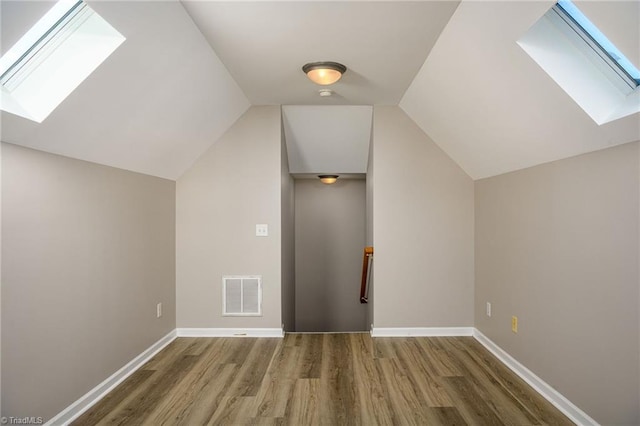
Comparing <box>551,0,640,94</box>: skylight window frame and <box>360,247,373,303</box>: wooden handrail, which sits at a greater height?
<box>551,0,640,94</box>: skylight window frame

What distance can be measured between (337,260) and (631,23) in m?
4.97

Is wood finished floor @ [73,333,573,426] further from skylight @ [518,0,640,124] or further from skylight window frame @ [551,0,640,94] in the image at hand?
skylight window frame @ [551,0,640,94]

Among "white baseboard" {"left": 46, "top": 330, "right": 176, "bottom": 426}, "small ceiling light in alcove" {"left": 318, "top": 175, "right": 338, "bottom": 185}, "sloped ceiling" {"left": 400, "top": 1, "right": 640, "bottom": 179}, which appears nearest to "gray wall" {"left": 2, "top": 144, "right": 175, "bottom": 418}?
"white baseboard" {"left": 46, "top": 330, "right": 176, "bottom": 426}

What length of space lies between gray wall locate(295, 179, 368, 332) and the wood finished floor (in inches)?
91.0

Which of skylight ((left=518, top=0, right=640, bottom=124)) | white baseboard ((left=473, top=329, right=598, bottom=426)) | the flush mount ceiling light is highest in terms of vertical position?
the flush mount ceiling light

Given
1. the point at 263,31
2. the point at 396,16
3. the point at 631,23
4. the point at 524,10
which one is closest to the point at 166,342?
the point at 263,31

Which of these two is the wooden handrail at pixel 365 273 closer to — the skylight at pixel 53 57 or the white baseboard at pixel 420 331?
the white baseboard at pixel 420 331

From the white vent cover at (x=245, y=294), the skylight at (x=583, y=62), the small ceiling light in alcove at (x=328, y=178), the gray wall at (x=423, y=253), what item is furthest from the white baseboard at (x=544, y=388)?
the small ceiling light in alcove at (x=328, y=178)

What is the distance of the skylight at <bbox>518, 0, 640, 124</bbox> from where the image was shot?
207 cm

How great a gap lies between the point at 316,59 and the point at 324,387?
2.31 meters

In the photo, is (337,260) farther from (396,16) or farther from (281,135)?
(396,16)

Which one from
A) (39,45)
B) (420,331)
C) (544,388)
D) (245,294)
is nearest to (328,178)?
(245,294)

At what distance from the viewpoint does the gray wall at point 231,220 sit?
425cm

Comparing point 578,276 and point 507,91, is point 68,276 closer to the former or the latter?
point 507,91
